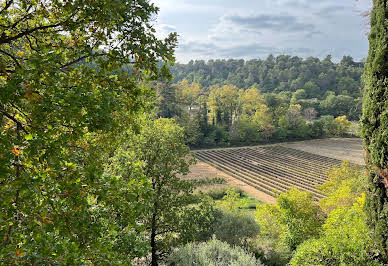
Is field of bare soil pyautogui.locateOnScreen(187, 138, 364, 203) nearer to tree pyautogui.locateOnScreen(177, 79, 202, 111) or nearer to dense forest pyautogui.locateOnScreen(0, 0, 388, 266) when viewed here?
tree pyautogui.locateOnScreen(177, 79, 202, 111)

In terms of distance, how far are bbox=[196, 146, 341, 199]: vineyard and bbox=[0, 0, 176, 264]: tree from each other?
28063mm

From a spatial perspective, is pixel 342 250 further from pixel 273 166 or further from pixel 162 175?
pixel 273 166

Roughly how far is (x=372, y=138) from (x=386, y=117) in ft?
2.42

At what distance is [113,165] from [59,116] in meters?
3.81

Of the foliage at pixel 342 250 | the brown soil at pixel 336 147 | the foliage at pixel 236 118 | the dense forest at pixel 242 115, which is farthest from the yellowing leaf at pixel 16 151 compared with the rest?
the brown soil at pixel 336 147

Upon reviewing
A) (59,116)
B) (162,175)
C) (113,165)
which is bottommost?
(162,175)

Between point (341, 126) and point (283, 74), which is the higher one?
point (283, 74)

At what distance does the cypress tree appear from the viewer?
682cm

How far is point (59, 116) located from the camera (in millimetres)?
2818

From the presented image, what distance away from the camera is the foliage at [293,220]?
12.5 m

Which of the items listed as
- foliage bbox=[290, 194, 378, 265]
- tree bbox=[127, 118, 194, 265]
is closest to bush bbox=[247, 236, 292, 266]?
tree bbox=[127, 118, 194, 265]

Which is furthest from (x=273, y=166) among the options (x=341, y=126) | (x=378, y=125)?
(x=378, y=125)

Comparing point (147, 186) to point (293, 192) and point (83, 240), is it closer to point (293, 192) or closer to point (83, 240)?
point (83, 240)

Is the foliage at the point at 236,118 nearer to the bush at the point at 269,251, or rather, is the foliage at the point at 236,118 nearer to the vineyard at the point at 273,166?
the vineyard at the point at 273,166
